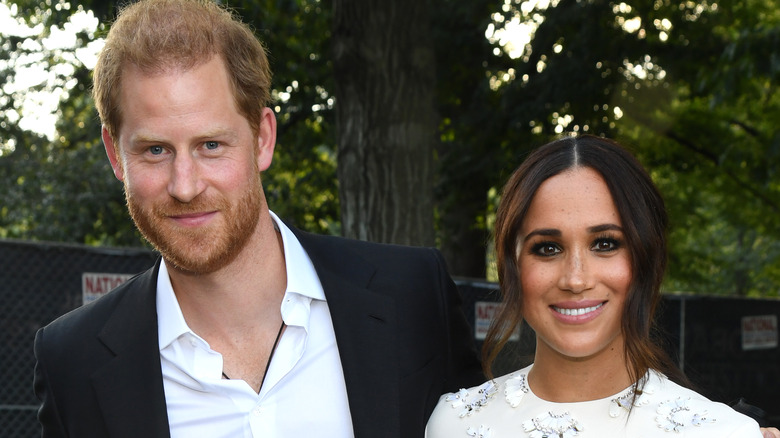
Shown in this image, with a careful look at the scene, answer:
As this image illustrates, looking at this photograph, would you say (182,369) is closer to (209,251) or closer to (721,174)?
(209,251)

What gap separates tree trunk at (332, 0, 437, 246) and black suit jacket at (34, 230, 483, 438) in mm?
2881

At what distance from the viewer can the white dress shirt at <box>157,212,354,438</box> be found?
2717 millimetres

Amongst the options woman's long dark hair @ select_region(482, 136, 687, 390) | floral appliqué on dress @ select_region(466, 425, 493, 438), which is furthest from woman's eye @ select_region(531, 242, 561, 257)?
floral appliqué on dress @ select_region(466, 425, 493, 438)

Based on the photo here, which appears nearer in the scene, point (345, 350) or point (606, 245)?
point (606, 245)

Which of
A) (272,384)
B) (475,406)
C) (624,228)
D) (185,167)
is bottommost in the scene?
(475,406)

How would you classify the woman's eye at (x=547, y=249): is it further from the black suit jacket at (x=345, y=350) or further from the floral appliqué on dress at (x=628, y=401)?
the black suit jacket at (x=345, y=350)

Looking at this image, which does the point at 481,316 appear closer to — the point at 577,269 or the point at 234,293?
the point at 234,293

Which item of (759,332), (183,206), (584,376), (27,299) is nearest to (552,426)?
(584,376)

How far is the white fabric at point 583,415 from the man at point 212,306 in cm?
15

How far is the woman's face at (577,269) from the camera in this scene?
2559 millimetres

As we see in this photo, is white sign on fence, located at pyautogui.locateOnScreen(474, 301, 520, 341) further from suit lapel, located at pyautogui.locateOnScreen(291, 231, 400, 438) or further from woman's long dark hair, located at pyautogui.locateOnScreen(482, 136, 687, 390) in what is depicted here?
woman's long dark hair, located at pyautogui.locateOnScreen(482, 136, 687, 390)

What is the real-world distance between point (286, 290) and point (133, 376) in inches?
21.7

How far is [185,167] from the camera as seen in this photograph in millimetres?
2660

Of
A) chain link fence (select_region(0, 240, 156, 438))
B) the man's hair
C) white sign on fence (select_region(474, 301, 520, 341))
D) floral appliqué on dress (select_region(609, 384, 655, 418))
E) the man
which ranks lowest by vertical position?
white sign on fence (select_region(474, 301, 520, 341))
